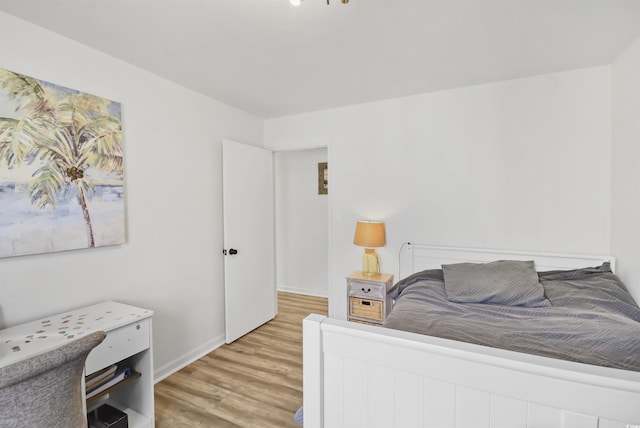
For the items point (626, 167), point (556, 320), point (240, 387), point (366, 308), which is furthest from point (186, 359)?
point (626, 167)

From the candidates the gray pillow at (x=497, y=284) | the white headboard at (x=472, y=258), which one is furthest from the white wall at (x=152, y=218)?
the gray pillow at (x=497, y=284)

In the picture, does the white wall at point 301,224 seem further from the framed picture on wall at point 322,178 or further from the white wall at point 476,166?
the white wall at point 476,166

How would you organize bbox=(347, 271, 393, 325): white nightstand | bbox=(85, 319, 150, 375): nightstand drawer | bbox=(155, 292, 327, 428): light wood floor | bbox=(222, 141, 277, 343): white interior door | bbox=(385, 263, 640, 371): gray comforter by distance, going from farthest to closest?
bbox=(222, 141, 277, 343): white interior door < bbox=(347, 271, 393, 325): white nightstand < bbox=(155, 292, 327, 428): light wood floor < bbox=(85, 319, 150, 375): nightstand drawer < bbox=(385, 263, 640, 371): gray comforter

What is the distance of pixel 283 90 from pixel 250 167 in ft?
2.96

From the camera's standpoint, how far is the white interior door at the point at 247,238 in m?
2.88

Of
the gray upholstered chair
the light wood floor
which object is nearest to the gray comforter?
the light wood floor

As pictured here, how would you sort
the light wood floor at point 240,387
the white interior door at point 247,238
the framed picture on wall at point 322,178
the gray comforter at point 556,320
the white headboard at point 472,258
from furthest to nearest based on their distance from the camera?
the framed picture on wall at point 322,178
the white interior door at point 247,238
the white headboard at point 472,258
the light wood floor at point 240,387
the gray comforter at point 556,320

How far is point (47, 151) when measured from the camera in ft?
5.37

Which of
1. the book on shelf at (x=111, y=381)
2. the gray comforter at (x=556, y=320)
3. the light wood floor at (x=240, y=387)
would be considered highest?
the gray comforter at (x=556, y=320)

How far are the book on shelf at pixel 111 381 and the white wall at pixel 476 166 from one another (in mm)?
2001

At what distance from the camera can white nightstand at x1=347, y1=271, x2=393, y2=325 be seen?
8.90 feet

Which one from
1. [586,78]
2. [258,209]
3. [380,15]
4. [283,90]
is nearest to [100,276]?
[258,209]

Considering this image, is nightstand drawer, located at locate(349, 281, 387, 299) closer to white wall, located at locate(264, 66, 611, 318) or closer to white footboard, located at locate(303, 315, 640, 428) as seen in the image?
white wall, located at locate(264, 66, 611, 318)

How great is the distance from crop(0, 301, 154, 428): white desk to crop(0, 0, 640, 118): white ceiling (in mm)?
1651
